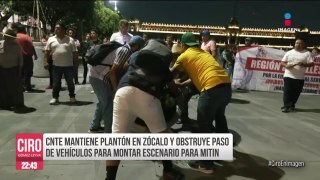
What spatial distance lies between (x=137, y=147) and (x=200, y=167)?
942mm

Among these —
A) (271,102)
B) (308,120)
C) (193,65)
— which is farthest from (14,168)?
(271,102)

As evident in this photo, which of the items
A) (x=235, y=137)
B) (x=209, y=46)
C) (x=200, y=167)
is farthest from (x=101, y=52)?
(x=209, y=46)

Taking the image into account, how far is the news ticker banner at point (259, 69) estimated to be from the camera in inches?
494

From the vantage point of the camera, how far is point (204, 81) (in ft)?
14.5

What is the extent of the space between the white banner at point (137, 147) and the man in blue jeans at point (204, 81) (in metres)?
0.21

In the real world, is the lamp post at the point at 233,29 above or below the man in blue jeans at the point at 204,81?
above

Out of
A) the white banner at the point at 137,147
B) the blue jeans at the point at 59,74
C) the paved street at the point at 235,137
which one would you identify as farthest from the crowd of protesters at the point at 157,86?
the blue jeans at the point at 59,74

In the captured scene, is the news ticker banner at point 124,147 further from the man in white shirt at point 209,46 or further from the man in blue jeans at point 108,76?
the man in white shirt at point 209,46

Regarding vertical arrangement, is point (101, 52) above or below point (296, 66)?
above

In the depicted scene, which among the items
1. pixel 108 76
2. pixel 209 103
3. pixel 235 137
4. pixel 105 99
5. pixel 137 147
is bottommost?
pixel 235 137

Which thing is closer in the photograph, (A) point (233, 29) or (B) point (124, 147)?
(B) point (124, 147)
